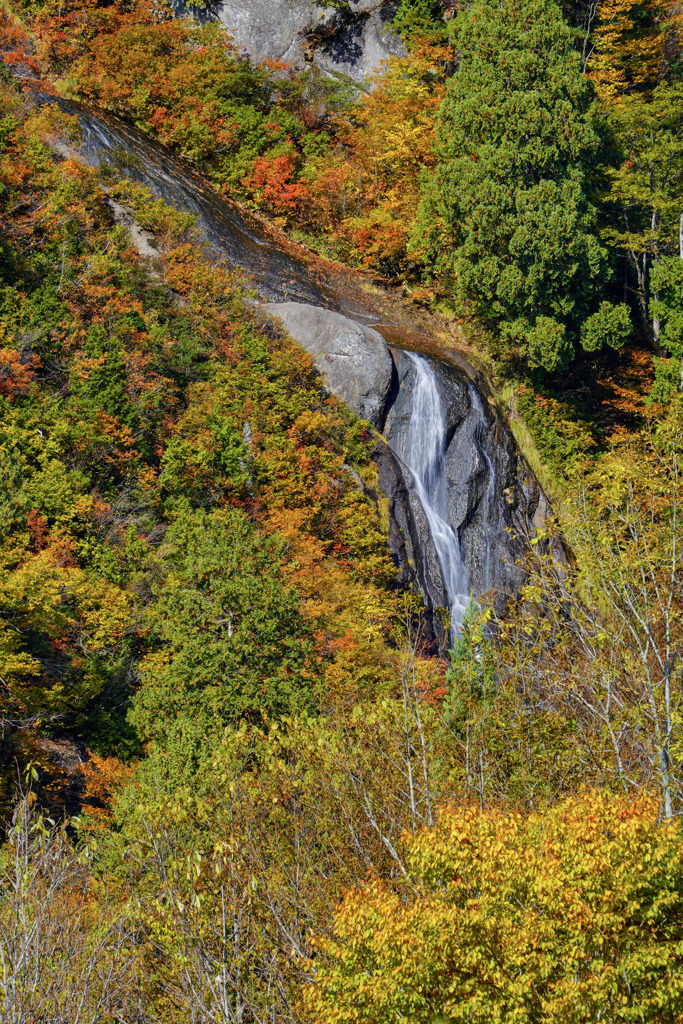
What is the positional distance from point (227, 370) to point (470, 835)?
56.3 ft

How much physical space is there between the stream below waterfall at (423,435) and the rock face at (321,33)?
10.3 metres

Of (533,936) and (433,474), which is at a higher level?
(533,936)

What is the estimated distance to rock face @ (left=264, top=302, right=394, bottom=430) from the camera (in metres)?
24.6

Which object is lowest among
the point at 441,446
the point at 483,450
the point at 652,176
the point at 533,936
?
the point at 441,446

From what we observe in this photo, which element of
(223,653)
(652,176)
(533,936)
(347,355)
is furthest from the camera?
(652,176)

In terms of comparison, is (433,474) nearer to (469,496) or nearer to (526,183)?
(469,496)

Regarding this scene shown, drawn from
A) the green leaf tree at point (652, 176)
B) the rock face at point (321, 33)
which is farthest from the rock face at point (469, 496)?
the rock face at point (321, 33)

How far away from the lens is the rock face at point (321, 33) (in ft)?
120

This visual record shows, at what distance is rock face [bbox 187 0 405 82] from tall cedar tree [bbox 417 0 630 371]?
9662 mm

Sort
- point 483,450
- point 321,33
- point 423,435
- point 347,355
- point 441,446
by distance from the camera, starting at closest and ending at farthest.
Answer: point 347,355
point 423,435
point 441,446
point 483,450
point 321,33

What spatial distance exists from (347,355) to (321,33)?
1984 cm

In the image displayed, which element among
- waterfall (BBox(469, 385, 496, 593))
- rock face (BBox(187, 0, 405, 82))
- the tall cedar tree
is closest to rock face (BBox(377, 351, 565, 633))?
waterfall (BBox(469, 385, 496, 593))

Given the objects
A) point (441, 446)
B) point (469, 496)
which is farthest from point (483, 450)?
point (469, 496)

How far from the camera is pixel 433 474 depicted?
24859mm
